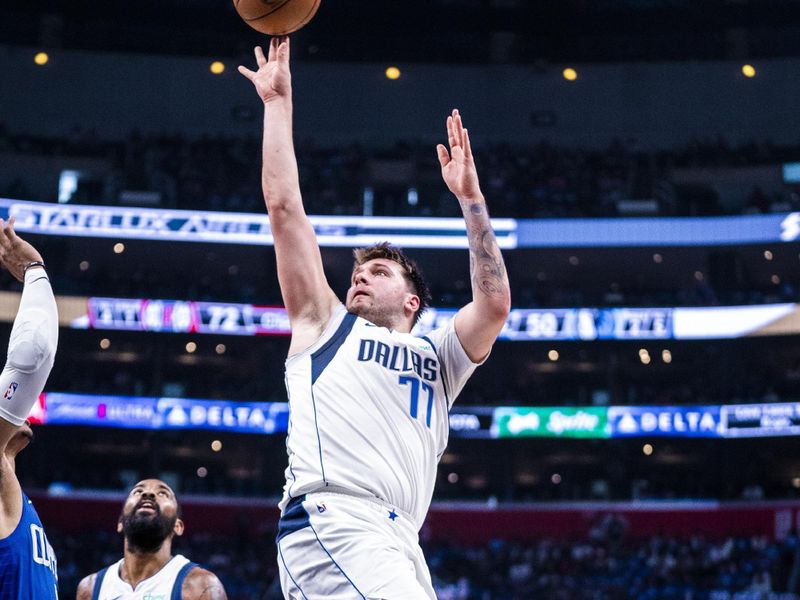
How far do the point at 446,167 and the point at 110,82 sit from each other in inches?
1249

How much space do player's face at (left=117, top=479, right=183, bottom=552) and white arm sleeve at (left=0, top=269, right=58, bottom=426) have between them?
2.31m

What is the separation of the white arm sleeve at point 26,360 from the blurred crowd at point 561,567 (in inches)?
747

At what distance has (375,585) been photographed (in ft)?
10.3

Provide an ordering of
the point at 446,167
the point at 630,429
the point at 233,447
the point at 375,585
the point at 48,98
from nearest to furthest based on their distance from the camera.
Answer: the point at 375,585 → the point at 446,167 → the point at 630,429 → the point at 233,447 → the point at 48,98

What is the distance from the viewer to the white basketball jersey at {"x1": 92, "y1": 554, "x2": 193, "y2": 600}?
19.6 ft

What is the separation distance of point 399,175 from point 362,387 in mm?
28813

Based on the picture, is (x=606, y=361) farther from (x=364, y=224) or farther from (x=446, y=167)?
(x=446, y=167)

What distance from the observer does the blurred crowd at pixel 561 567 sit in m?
22.4

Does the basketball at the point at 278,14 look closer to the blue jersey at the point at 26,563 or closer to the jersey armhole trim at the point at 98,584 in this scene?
the blue jersey at the point at 26,563

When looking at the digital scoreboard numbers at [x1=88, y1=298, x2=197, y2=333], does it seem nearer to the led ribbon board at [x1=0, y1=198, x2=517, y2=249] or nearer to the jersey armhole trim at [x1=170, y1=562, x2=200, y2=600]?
the led ribbon board at [x1=0, y1=198, x2=517, y2=249]

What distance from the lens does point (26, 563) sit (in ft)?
13.8

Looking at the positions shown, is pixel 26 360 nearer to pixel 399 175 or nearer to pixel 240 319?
pixel 240 319

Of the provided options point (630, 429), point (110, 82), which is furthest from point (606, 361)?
point (110, 82)

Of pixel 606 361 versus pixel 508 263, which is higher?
pixel 508 263
